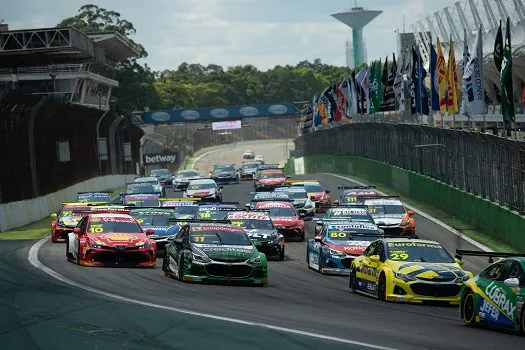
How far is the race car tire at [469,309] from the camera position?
17391mm

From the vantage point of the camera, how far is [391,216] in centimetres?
3781

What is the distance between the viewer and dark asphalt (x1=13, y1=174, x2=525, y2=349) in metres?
14.3

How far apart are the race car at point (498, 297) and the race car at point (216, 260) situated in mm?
6997

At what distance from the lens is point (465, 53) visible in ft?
144

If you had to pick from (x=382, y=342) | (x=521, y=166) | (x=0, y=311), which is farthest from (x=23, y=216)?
(x=382, y=342)

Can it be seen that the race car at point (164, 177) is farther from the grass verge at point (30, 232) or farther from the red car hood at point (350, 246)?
Answer: the red car hood at point (350, 246)

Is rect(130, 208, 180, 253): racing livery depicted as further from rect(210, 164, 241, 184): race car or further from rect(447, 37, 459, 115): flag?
rect(210, 164, 241, 184): race car

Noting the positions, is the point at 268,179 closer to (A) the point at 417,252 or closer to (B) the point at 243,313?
(A) the point at 417,252

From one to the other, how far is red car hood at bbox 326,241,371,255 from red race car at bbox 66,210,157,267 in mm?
4093

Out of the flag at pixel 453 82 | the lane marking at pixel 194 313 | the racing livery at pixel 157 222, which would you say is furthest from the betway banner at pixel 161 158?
the lane marking at pixel 194 313

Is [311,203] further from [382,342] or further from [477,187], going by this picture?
[382,342]

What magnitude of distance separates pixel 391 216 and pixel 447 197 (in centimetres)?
823

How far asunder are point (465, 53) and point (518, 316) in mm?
28757

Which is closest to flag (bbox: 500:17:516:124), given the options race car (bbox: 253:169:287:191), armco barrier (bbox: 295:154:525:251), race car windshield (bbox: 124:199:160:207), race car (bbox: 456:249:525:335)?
armco barrier (bbox: 295:154:525:251)
